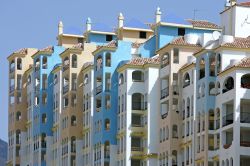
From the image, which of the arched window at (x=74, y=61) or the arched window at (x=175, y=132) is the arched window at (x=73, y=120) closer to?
the arched window at (x=74, y=61)

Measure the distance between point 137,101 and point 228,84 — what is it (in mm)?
19195

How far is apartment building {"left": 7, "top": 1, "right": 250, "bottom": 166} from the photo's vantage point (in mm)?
112062

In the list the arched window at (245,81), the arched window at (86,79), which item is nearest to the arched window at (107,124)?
the arched window at (86,79)

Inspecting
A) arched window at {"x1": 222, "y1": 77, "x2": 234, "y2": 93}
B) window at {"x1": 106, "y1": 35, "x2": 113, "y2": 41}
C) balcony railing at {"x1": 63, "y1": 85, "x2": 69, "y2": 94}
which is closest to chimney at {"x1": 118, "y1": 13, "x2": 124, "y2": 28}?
window at {"x1": 106, "y1": 35, "x2": 113, "y2": 41}

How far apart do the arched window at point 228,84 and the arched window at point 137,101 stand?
60.5 feet

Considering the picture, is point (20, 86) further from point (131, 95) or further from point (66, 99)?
point (131, 95)

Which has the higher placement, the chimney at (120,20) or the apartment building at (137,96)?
the chimney at (120,20)

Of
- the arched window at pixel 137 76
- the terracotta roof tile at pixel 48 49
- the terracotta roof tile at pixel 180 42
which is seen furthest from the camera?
the terracotta roof tile at pixel 48 49

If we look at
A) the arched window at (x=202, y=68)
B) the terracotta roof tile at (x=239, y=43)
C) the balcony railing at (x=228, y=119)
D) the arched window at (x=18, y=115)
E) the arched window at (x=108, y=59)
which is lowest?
the balcony railing at (x=228, y=119)

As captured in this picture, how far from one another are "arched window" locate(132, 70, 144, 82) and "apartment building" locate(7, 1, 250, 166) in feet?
0.32

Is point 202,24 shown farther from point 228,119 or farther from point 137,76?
point 228,119

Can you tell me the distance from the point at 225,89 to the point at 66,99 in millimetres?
34638

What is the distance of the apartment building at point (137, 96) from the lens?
112 m

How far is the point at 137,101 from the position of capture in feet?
423
